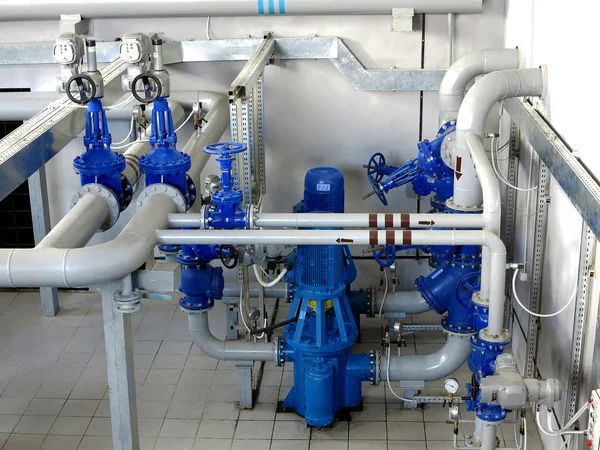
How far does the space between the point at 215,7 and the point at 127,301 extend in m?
3.53

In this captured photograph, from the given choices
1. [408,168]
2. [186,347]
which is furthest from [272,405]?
[408,168]

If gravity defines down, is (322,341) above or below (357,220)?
below

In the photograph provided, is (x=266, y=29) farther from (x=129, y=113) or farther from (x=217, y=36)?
(x=129, y=113)

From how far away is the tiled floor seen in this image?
614 cm

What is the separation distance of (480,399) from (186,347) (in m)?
3.51

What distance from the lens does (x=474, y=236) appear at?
468cm

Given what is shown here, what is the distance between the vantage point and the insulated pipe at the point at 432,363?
238 inches

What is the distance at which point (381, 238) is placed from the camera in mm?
4785

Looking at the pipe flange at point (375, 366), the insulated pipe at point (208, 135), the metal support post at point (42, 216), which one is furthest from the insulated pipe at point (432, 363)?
the metal support post at point (42, 216)

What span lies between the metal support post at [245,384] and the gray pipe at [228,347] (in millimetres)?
142

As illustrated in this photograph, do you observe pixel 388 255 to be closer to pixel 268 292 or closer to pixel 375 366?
pixel 375 366

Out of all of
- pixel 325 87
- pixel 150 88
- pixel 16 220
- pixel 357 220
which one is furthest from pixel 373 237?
pixel 16 220

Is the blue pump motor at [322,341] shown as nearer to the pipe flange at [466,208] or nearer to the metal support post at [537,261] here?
the pipe flange at [466,208]

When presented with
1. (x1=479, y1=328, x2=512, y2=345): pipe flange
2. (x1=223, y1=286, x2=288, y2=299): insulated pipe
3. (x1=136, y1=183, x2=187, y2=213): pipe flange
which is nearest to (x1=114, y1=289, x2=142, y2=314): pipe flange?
(x1=136, y1=183, x2=187, y2=213): pipe flange
